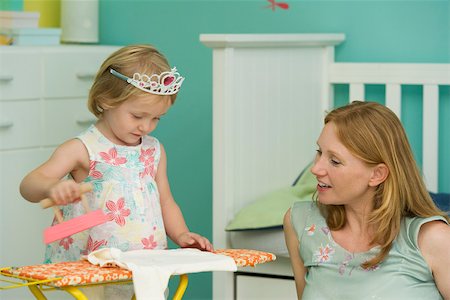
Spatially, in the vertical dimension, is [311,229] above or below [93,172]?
below

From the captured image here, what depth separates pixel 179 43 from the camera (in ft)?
8.96

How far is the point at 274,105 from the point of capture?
2230mm

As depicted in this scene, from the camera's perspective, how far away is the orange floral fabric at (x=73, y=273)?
1269mm

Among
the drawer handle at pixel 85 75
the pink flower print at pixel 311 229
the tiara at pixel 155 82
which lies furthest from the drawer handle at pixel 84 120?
the pink flower print at pixel 311 229

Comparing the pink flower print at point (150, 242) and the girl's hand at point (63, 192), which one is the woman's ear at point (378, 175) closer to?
the pink flower print at point (150, 242)

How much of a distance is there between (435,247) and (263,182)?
0.68 meters

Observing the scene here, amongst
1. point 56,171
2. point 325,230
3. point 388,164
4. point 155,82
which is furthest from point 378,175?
point 56,171

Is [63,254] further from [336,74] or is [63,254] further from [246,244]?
[336,74]

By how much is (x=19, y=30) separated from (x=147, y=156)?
930 mm

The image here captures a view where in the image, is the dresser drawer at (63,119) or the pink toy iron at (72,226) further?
the dresser drawer at (63,119)

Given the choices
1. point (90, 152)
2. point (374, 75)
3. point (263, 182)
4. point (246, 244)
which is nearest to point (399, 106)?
point (374, 75)

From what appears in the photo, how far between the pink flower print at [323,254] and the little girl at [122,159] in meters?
0.22

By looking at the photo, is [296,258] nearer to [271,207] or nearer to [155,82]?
[271,207]

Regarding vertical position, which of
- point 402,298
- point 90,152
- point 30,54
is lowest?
point 402,298
